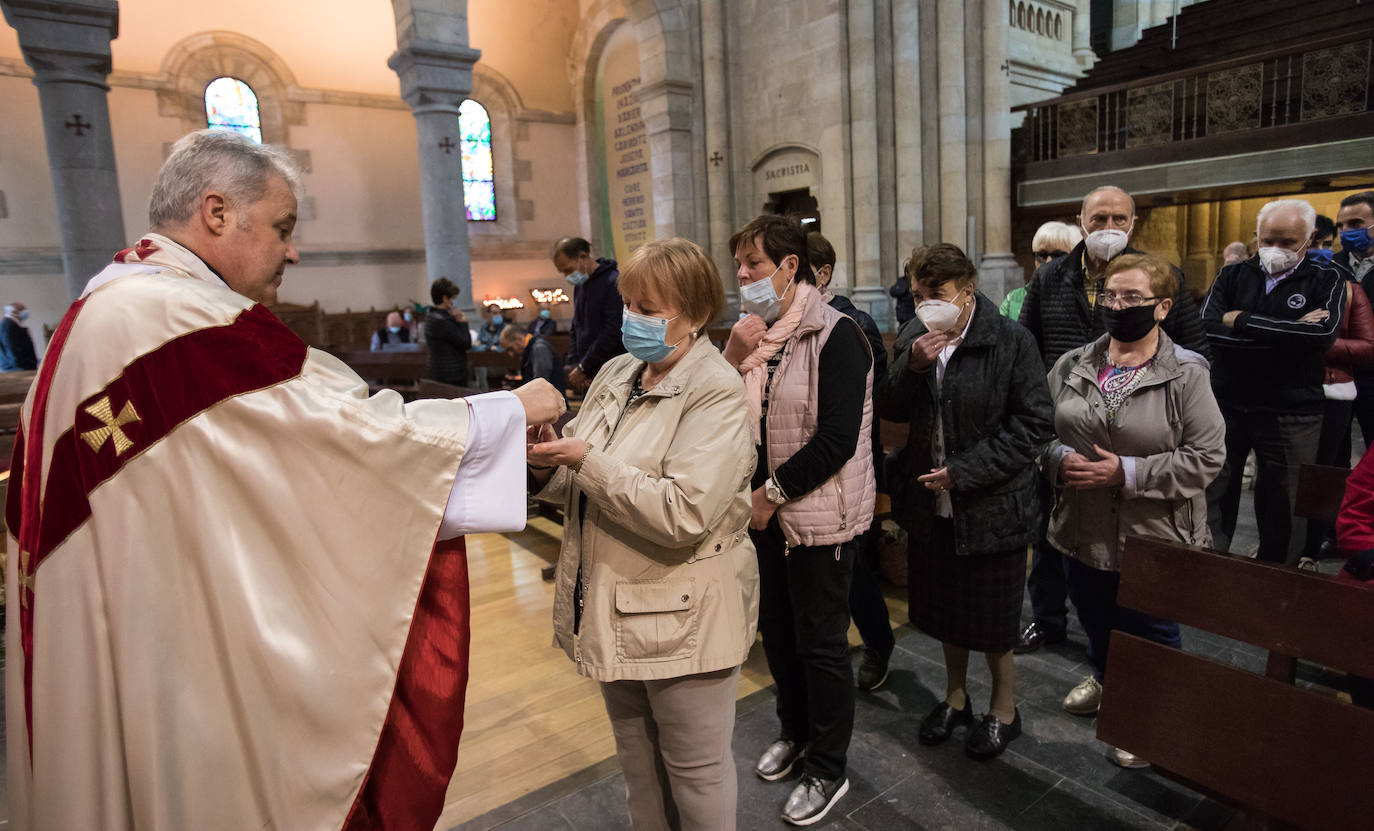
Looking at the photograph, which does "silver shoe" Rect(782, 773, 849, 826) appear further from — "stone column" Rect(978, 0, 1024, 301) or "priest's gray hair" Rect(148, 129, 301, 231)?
"stone column" Rect(978, 0, 1024, 301)

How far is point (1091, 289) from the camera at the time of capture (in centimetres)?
334

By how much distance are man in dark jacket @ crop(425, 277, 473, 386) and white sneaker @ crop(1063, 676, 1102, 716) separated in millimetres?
4600

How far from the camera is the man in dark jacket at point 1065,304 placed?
320 cm

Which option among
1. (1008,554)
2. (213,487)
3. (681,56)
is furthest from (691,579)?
(681,56)

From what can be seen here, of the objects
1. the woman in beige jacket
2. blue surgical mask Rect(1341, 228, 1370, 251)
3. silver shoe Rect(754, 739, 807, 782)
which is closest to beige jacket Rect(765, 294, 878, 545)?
the woman in beige jacket

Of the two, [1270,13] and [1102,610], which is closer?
[1102,610]

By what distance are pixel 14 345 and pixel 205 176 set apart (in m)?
12.3

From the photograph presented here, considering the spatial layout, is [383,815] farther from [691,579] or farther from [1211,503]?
[1211,503]

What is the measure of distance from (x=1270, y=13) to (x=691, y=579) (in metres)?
11.7

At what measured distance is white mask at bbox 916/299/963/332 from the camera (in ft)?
7.84

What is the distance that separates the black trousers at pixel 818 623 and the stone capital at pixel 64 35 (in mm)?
8955

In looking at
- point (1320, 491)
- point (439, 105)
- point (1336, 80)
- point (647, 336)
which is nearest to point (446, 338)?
point (647, 336)

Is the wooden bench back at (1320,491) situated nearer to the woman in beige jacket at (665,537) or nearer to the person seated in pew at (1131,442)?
the person seated in pew at (1131,442)

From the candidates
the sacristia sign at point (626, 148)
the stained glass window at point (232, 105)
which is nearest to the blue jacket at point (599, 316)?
the sacristia sign at point (626, 148)
